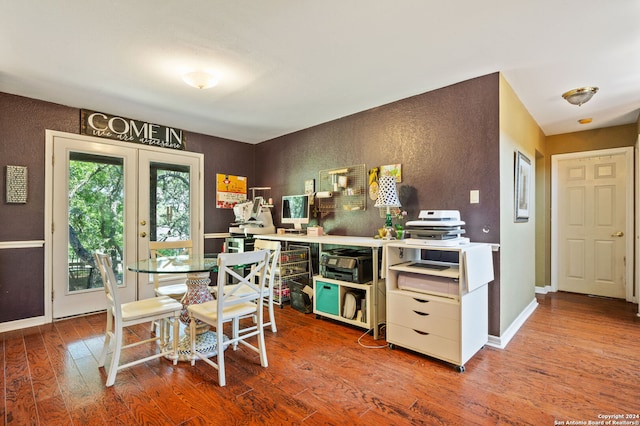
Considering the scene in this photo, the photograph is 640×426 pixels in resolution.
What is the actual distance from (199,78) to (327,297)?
2365 mm

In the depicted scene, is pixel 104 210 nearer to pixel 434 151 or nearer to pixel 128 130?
pixel 128 130

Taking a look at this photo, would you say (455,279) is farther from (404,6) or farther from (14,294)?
(14,294)

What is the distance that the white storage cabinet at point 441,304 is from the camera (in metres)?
2.22

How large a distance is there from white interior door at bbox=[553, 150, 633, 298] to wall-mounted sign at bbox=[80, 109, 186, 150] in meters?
5.48

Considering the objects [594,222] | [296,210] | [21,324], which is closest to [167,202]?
[296,210]

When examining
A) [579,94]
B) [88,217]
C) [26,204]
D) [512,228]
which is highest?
[579,94]

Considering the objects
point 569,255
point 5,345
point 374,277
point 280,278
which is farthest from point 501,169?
point 5,345

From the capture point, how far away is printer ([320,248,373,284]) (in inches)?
115

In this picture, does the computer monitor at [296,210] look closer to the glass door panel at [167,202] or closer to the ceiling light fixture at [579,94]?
the glass door panel at [167,202]

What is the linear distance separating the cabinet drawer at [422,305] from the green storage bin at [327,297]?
2.21 feet

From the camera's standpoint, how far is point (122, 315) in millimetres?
2068

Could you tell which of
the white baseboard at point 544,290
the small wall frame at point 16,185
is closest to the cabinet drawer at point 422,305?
the white baseboard at point 544,290

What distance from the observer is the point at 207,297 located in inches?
106

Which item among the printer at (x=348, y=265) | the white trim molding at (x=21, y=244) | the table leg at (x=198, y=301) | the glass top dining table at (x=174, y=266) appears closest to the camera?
the glass top dining table at (x=174, y=266)
